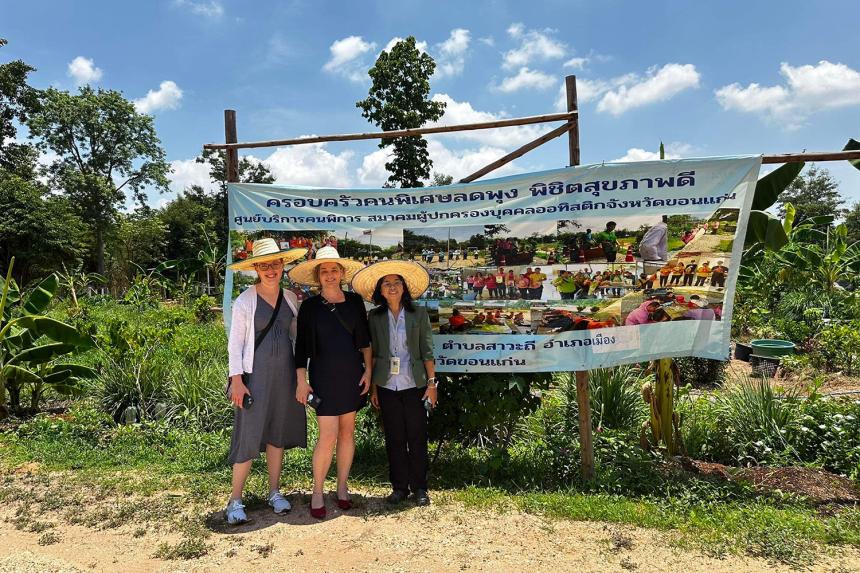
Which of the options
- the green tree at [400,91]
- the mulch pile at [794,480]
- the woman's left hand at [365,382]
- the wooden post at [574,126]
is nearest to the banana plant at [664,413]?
the mulch pile at [794,480]

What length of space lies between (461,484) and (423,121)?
61.1 feet

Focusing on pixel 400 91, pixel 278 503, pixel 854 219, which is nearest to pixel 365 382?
pixel 278 503

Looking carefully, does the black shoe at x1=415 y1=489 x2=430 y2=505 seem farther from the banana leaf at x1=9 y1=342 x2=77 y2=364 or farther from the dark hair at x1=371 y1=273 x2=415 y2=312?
the banana leaf at x1=9 y1=342 x2=77 y2=364

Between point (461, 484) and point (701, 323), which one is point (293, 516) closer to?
point (461, 484)

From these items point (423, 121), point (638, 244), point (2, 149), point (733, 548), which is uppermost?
point (2, 149)

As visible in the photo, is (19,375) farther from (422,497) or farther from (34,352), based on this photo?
(422,497)

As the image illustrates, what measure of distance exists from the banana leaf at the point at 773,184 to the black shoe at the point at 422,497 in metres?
4.43

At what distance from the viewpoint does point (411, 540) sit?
3385mm

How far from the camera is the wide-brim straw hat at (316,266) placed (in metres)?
3.87

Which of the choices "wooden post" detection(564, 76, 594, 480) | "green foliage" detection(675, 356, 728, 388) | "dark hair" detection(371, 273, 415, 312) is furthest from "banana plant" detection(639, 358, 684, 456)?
"green foliage" detection(675, 356, 728, 388)

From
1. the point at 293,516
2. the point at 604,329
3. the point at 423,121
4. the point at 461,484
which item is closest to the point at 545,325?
→ the point at 604,329

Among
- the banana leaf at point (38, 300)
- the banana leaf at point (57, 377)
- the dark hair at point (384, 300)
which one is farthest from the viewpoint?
the banana leaf at point (38, 300)

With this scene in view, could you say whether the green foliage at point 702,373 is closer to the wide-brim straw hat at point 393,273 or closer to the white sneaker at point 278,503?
the wide-brim straw hat at point 393,273

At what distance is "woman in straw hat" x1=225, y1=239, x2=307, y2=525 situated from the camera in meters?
3.62
